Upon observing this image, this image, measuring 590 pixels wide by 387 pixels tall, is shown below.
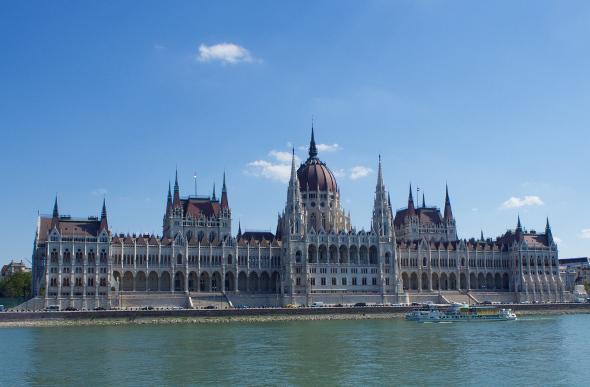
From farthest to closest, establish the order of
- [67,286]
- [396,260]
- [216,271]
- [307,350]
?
[396,260], [216,271], [67,286], [307,350]

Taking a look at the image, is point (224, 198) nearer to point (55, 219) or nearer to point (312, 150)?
point (312, 150)

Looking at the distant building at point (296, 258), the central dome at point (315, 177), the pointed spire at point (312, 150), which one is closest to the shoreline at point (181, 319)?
the distant building at point (296, 258)

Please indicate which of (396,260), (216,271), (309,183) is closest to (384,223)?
(396,260)

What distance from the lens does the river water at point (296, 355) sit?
50812 mm

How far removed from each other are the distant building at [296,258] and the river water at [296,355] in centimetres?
2871

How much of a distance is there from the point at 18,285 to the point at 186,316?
72527mm

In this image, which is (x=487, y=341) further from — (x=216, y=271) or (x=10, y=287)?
(x=10, y=287)

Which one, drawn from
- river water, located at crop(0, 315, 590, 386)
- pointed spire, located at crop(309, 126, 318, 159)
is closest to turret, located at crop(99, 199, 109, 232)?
river water, located at crop(0, 315, 590, 386)

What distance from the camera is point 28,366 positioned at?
56125 millimetres

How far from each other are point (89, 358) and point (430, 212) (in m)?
113

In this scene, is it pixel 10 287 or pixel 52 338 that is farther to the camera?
pixel 10 287

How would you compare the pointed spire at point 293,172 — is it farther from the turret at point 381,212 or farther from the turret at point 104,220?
the turret at point 104,220

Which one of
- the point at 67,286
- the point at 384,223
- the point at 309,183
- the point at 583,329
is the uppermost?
the point at 309,183

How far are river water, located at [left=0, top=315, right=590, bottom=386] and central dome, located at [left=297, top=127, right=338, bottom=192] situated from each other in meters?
58.4
